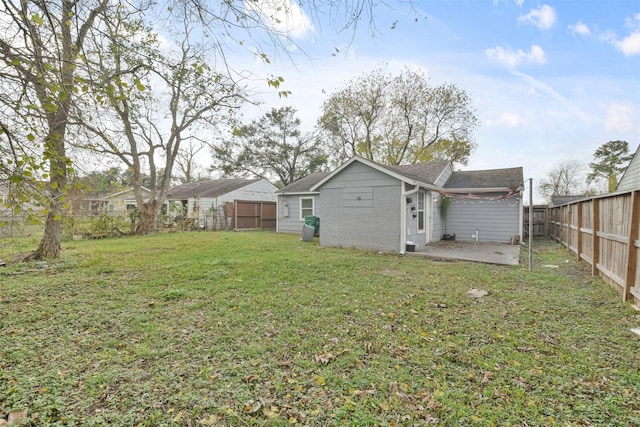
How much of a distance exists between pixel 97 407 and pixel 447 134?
24478 millimetres

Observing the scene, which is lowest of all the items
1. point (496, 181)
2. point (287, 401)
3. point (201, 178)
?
point (287, 401)

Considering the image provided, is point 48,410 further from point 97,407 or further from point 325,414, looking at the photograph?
point 325,414

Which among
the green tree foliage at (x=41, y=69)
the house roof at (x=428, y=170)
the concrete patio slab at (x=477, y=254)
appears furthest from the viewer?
the house roof at (x=428, y=170)

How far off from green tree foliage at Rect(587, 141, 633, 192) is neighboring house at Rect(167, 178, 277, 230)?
88.5ft

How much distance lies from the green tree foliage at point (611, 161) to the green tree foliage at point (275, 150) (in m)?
23.1

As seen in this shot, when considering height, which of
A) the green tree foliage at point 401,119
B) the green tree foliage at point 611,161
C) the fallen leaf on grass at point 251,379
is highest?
the green tree foliage at point 401,119

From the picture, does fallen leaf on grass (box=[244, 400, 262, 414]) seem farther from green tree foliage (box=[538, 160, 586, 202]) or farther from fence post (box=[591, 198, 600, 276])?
green tree foliage (box=[538, 160, 586, 202])

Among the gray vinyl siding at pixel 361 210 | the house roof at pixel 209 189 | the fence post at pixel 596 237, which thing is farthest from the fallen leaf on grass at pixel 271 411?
the house roof at pixel 209 189

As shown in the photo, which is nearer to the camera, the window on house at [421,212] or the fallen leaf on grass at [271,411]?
the fallen leaf on grass at [271,411]

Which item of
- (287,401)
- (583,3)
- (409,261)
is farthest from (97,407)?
(583,3)

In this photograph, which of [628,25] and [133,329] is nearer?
[133,329]

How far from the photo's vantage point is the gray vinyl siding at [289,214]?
53.6 feet

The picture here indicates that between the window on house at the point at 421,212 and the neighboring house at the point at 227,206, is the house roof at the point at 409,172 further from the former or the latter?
the neighboring house at the point at 227,206

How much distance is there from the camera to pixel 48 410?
2.10m
